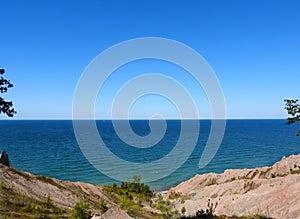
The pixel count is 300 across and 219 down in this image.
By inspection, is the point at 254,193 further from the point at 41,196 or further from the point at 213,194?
the point at 41,196

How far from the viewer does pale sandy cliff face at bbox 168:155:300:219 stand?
20906mm

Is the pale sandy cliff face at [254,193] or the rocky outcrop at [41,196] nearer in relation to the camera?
the rocky outcrop at [41,196]

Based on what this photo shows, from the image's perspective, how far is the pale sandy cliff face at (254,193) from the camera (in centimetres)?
2091

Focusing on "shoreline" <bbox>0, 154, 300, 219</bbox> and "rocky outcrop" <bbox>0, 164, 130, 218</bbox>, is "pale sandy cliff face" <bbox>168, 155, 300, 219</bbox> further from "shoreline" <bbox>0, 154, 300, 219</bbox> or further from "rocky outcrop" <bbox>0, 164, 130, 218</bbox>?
"rocky outcrop" <bbox>0, 164, 130, 218</bbox>

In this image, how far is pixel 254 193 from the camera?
1106 inches

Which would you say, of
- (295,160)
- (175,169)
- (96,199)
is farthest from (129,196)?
(175,169)

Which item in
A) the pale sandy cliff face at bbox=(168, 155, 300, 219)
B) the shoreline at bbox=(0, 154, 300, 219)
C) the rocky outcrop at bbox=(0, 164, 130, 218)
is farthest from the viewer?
the shoreline at bbox=(0, 154, 300, 219)

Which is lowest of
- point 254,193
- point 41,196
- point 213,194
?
point 213,194

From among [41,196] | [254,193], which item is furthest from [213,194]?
[41,196]

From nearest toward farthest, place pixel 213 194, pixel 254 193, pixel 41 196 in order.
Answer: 1. pixel 41 196
2. pixel 254 193
3. pixel 213 194

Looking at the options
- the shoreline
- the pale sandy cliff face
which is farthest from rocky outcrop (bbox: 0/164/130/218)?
the pale sandy cliff face

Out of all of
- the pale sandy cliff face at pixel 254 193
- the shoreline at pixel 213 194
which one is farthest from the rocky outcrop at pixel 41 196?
the pale sandy cliff face at pixel 254 193

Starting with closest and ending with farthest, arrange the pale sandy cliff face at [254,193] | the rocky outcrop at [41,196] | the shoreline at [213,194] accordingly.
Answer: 1. the rocky outcrop at [41,196]
2. the pale sandy cliff face at [254,193]
3. the shoreline at [213,194]

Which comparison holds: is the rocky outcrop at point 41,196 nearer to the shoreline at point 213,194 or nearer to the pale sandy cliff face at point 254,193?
the shoreline at point 213,194
